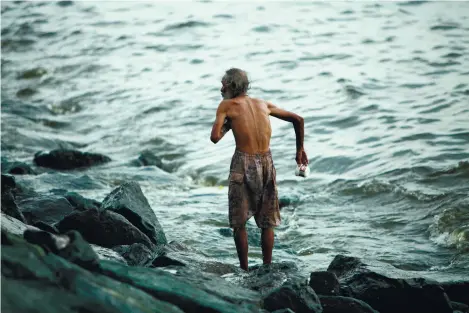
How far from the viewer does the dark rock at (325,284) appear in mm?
6258

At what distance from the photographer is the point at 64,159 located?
13.4 m

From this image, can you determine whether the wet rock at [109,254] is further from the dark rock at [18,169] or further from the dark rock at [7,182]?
the dark rock at [18,169]

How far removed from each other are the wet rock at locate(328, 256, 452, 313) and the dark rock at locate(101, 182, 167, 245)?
2.11 m

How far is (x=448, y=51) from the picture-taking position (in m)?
18.9

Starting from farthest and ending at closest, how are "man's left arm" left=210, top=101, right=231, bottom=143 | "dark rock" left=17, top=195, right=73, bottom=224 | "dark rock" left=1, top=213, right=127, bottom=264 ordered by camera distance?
"dark rock" left=17, top=195, right=73, bottom=224, "man's left arm" left=210, top=101, right=231, bottom=143, "dark rock" left=1, top=213, right=127, bottom=264

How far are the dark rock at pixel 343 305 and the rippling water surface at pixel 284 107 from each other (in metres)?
1.77

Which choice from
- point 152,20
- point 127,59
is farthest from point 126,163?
point 152,20

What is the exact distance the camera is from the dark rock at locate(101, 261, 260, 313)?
514 centimetres

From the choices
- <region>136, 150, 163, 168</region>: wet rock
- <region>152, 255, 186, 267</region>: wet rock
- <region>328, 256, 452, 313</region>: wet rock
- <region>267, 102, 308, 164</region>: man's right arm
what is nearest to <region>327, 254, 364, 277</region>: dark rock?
<region>328, 256, 452, 313</region>: wet rock

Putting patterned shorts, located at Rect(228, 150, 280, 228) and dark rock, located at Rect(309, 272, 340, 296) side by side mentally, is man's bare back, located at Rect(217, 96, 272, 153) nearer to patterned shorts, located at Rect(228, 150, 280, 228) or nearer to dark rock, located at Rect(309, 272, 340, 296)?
patterned shorts, located at Rect(228, 150, 280, 228)

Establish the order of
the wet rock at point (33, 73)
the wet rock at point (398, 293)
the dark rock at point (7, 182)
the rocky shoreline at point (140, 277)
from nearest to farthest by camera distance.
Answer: the rocky shoreline at point (140, 277)
the wet rock at point (398, 293)
the dark rock at point (7, 182)
the wet rock at point (33, 73)

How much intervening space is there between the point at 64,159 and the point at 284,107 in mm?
5294

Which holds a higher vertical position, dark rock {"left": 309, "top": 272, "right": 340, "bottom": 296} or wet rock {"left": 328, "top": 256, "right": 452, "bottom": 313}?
dark rock {"left": 309, "top": 272, "right": 340, "bottom": 296}

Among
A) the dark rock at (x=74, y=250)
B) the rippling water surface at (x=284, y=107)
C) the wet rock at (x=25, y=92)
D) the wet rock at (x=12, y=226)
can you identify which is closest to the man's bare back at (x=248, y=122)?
the wet rock at (x=12, y=226)
